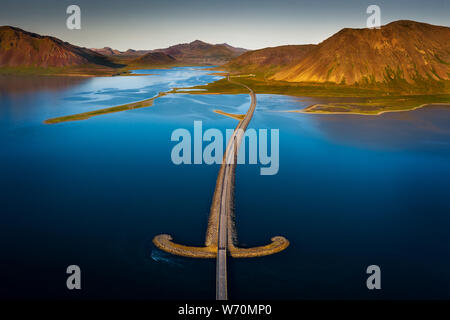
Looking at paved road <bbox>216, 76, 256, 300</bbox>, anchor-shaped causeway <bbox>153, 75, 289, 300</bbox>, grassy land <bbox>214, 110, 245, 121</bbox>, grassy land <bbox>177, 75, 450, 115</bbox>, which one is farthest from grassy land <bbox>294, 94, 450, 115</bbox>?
anchor-shaped causeway <bbox>153, 75, 289, 300</bbox>

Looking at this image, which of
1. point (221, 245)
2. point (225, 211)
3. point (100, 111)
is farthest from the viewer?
point (100, 111)

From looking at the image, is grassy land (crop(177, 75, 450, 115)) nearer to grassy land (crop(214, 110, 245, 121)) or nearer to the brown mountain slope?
the brown mountain slope

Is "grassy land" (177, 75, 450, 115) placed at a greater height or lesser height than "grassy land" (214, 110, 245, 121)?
greater

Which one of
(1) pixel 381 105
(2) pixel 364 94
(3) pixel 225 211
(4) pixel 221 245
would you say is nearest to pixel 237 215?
(3) pixel 225 211

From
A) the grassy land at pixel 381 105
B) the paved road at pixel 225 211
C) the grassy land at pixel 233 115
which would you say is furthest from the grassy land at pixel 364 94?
the paved road at pixel 225 211

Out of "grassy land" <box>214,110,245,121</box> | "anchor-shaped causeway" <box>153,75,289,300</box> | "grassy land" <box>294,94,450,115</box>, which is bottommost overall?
"anchor-shaped causeway" <box>153,75,289,300</box>

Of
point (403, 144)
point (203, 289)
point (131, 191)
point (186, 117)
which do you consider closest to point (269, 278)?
point (203, 289)

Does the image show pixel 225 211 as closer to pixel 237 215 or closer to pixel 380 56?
pixel 237 215
